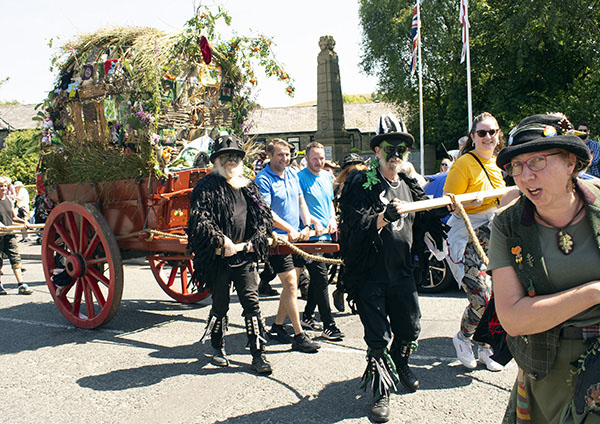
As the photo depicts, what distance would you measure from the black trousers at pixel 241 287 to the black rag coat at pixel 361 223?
1.04 m

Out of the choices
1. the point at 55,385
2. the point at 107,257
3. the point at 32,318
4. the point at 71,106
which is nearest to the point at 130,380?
the point at 55,385

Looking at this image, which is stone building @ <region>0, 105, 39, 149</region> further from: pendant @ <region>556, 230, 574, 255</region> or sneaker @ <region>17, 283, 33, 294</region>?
pendant @ <region>556, 230, 574, 255</region>

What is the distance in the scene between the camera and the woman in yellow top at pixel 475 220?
4195mm

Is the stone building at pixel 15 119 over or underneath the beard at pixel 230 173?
Answer: over

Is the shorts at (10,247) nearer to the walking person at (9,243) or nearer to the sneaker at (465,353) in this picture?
the walking person at (9,243)

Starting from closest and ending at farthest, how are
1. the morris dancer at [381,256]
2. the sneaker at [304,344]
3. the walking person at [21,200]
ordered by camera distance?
the morris dancer at [381,256] → the sneaker at [304,344] → the walking person at [21,200]

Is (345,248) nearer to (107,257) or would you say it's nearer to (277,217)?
(277,217)

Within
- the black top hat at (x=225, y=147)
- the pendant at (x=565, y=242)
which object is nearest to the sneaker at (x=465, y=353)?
the black top hat at (x=225, y=147)

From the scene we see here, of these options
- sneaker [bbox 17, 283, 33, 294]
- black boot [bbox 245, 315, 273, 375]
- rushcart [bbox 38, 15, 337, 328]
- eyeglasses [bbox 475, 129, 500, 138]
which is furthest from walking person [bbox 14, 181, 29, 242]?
eyeglasses [bbox 475, 129, 500, 138]

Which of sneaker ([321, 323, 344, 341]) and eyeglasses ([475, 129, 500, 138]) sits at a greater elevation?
eyeglasses ([475, 129, 500, 138])

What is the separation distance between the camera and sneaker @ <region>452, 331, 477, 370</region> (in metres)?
4.36

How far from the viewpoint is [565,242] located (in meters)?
1.85

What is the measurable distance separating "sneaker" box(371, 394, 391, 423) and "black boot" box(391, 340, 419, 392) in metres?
0.41

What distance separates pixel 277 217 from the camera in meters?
5.27
